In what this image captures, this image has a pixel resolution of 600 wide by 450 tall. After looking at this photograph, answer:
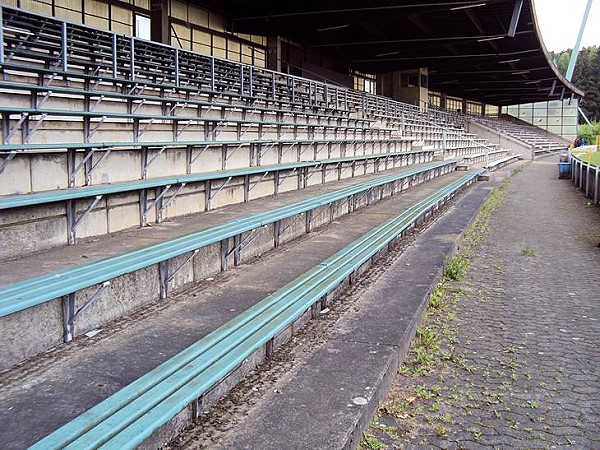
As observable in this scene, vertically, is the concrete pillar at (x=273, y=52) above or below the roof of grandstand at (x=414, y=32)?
below

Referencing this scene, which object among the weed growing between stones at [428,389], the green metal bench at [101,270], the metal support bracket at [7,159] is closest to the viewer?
the green metal bench at [101,270]

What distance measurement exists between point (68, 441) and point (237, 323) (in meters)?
1.45

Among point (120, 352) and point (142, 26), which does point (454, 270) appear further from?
→ point (142, 26)

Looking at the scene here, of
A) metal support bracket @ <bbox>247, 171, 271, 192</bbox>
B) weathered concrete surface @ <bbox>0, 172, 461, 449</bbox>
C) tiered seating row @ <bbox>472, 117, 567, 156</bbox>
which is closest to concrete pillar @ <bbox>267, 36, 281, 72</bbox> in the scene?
metal support bracket @ <bbox>247, 171, 271, 192</bbox>

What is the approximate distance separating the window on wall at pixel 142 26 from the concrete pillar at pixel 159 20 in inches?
6.6

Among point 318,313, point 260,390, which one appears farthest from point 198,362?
point 318,313

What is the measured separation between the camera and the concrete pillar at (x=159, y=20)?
17.8 m

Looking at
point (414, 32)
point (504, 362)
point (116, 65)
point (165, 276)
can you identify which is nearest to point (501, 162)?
point (414, 32)

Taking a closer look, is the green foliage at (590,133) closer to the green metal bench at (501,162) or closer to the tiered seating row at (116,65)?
the green metal bench at (501,162)

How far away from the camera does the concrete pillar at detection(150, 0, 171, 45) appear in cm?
1783

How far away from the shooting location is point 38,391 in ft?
9.77

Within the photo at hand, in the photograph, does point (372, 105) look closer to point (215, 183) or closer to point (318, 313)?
point (215, 183)

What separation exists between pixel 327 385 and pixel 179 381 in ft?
3.12

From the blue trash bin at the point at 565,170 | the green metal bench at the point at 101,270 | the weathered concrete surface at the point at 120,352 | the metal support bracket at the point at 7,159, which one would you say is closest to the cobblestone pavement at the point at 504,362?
the weathered concrete surface at the point at 120,352
